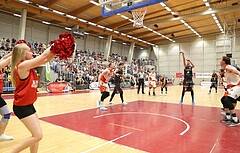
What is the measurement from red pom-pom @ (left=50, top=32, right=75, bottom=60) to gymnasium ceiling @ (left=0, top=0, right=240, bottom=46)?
53.5 ft

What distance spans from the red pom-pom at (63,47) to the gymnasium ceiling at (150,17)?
1629 cm

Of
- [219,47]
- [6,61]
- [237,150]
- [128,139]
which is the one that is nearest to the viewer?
[6,61]

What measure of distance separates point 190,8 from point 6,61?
19.8m

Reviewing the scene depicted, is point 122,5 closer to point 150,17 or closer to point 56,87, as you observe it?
point 56,87

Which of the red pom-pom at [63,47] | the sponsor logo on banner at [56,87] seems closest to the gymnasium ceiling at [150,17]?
the sponsor logo on banner at [56,87]

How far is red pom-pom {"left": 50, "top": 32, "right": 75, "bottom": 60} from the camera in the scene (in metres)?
1.82

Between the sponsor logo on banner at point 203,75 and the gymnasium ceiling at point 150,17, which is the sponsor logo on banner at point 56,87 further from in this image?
the sponsor logo on banner at point 203,75

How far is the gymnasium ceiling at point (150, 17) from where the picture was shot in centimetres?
1706

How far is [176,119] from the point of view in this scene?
5.48 meters

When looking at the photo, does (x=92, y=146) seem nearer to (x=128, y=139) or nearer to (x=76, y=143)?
(x=76, y=143)

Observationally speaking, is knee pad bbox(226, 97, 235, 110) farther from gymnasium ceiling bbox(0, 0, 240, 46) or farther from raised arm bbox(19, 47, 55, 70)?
gymnasium ceiling bbox(0, 0, 240, 46)

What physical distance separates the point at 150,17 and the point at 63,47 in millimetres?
21069

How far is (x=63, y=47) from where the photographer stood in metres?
1.82

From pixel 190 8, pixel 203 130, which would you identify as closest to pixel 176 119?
pixel 203 130
